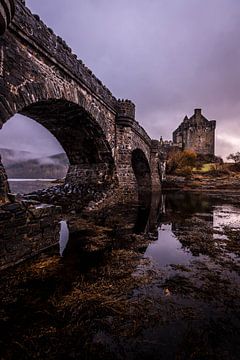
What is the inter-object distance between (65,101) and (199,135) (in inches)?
2054

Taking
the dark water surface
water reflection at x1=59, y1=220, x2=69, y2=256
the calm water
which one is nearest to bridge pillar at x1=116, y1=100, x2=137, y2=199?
water reflection at x1=59, y1=220, x2=69, y2=256

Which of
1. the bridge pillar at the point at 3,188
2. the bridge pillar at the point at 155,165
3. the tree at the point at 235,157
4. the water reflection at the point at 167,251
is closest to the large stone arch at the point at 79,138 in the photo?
the bridge pillar at the point at 3,188

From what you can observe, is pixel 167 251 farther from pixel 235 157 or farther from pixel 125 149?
pixel 235 157

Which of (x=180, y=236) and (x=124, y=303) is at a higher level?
(x=124, y=303)

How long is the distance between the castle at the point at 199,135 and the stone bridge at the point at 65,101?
4052 centimetres

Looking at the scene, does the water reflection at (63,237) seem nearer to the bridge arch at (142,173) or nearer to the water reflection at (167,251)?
the water reflection at (167,251)

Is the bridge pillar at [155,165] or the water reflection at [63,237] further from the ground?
the bridge pillar at [155,165]

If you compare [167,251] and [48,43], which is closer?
[167,251]

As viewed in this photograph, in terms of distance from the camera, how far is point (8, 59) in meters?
5.29

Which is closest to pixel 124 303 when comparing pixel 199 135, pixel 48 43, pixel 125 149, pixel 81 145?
pixel 48 43

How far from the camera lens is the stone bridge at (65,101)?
538cm

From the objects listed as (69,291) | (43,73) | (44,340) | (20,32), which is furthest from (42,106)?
(44,340)

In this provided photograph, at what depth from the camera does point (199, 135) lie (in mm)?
54812

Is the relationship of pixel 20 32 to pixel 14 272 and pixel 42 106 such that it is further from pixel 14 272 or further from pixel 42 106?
pixel 14 272
